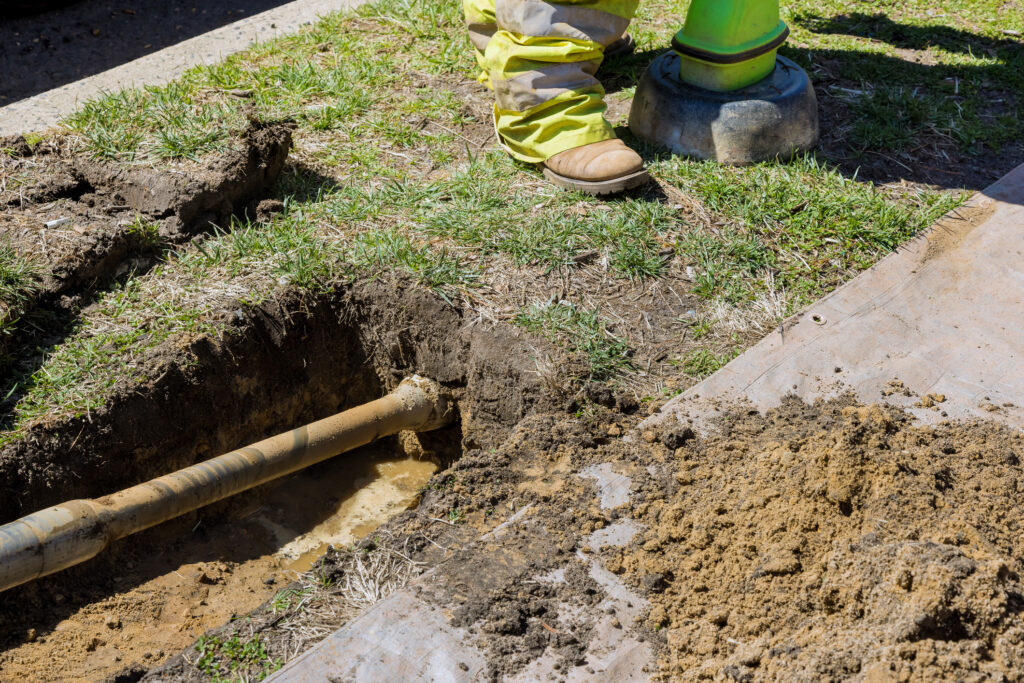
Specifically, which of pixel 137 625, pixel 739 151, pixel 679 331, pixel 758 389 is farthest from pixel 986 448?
pixel 137 625

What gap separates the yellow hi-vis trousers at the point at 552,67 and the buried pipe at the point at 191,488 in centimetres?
125

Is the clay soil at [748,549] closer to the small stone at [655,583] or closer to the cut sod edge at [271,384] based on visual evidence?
the small stone at [655,583]

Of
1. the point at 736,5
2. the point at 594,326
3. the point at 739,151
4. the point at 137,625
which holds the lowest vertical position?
the point at 137,625

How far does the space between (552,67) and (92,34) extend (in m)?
3.25

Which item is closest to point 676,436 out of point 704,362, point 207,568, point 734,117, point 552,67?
point 704,362

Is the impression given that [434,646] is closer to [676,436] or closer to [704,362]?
[676,436]

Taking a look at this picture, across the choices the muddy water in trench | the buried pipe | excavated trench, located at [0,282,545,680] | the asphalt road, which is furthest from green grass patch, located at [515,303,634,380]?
the asphalt road

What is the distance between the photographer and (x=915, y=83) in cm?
450

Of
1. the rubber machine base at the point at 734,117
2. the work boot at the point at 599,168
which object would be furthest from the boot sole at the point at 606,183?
the rubber machine base at the point at 734,117

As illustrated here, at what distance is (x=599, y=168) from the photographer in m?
3.53

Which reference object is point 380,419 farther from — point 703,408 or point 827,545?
point 827,545

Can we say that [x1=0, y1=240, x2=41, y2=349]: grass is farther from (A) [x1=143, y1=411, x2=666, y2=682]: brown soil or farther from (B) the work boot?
(B) the work boot

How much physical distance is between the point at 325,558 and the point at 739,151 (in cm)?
248

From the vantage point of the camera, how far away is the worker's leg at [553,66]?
11.8ft
